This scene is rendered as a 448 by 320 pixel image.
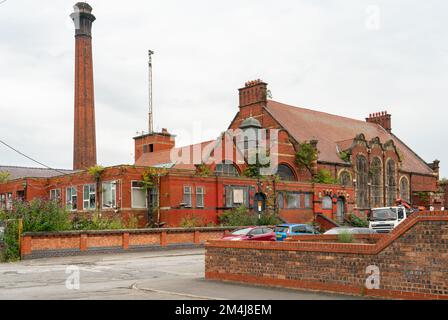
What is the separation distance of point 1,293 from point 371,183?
4836 cm

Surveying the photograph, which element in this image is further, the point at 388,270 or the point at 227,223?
the point at 227,223

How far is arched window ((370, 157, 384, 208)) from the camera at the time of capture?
5816 centimetres

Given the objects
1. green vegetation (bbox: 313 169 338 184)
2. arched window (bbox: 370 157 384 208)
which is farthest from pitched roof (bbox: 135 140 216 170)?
arched window (bbox: 370 157 384 208)

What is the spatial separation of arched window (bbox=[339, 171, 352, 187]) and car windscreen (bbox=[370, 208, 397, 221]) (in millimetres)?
22908

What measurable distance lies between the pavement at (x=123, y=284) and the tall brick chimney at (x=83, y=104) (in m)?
35.3

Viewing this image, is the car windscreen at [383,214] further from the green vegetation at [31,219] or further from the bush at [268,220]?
the green vegetation at [31,219]

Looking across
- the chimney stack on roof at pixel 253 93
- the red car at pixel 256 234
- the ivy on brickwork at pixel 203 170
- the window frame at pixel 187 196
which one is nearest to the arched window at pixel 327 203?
the chimney stack on roof at pixel 253 93

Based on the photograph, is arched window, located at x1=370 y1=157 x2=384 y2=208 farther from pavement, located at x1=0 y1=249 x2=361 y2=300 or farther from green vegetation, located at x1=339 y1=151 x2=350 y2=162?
pavement, located at x1=0 y1=249 x2=361 y2=300

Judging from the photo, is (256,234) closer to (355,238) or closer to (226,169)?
(355,238)

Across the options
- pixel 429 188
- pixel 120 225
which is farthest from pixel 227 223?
pixel 429 188

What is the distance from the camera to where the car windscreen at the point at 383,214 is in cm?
2998

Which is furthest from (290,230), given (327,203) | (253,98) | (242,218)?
(253,98)
